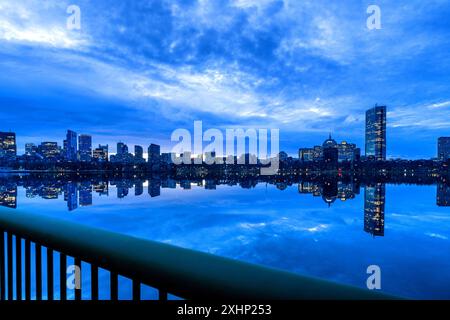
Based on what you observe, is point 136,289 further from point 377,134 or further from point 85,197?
point 377,134

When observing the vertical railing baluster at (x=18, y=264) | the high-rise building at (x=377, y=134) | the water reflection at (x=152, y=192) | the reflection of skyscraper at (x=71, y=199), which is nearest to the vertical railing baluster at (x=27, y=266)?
the vertical railing baluster at (x=18, y=264)

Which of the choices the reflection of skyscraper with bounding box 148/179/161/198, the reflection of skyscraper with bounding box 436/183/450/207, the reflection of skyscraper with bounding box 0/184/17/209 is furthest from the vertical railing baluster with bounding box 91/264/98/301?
the reflection of skyscraper with bounding box 436/183/450/207

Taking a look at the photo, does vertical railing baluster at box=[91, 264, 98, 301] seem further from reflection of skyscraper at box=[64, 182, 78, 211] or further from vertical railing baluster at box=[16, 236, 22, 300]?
reflection of skyscraper at box=[64, 182, 78, 211]

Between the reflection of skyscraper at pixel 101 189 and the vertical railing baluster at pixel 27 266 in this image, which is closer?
the vertical railing baluster at pixel 27 266

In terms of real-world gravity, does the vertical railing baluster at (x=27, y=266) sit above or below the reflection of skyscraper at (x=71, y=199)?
above

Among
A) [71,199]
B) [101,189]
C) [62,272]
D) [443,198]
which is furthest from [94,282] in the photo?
[101,189]

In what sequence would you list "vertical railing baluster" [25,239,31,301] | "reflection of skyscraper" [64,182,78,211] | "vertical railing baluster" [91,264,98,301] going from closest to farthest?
"vertical railing baluster" [91,264,98,301] → "vertical railing baluster" [25,239,31,301] → "reflection of skyscraper" [64,182,78,211]

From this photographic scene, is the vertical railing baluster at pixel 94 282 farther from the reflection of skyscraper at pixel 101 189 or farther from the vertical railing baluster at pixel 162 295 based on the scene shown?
the reflection of skyscraper at pixel 101 189

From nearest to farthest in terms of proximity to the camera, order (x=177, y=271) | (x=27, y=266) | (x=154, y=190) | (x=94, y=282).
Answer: (x=177, y=271) < (x=94, y=282) < (x=27, y=266) < (x=154, y=190)

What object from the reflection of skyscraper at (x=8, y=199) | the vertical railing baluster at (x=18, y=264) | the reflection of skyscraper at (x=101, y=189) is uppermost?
the vertical railing baluster at (x=18, y=264)
